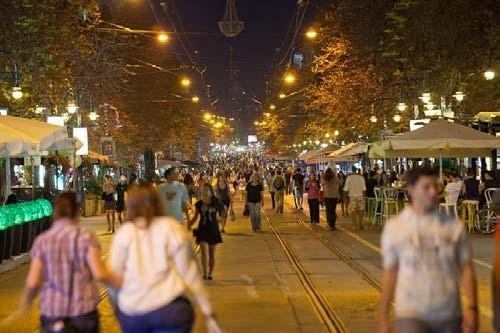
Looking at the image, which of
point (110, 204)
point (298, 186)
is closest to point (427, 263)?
point (110, 204)

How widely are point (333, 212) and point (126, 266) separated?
19594 millimetres

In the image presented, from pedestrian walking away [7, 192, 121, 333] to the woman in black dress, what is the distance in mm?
7949

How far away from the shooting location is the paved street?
1017cm

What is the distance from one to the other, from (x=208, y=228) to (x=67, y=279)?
8294mm

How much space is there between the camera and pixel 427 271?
5.11 meters

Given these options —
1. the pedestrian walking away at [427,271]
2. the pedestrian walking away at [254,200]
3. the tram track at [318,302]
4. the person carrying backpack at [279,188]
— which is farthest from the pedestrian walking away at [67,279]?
the person carrying backpack at [279,188]

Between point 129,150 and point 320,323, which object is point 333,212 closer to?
point 320,323

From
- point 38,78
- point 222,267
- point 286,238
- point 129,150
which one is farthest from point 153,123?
point 222,267

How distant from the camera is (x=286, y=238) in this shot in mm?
22422

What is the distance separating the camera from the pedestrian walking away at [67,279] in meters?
5.60

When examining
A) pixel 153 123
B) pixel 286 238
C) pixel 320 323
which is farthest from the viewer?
pixel 153 123

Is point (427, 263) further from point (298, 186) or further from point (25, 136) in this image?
point (298, 186)

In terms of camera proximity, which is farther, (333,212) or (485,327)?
(333,212)

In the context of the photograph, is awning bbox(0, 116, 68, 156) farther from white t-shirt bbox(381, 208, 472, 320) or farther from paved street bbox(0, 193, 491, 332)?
white t-shirt bbox(381, 208, 472, 320)
